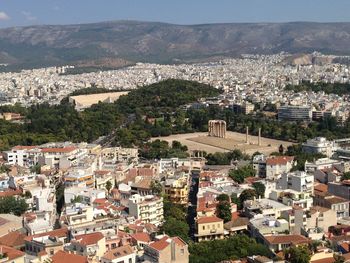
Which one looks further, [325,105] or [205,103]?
[205,103]

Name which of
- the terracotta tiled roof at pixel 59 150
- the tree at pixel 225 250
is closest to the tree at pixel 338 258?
the tree at pixel 225 250

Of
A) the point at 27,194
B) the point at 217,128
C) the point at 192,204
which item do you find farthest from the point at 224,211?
the point at 217,128

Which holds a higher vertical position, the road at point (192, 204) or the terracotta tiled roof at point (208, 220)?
the terracotta tiled roof at point (208, 220)

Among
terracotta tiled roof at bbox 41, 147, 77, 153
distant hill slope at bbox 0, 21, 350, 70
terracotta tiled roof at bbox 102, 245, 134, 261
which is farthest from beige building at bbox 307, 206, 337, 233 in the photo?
distant hill slope at bbox 0, 21, 350, 70

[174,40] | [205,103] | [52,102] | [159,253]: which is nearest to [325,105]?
[205,103]

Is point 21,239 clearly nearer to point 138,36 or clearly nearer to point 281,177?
point 281,177

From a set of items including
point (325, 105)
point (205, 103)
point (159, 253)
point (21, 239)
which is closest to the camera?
point (159, 253)

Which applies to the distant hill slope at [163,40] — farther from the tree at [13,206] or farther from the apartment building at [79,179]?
the tree at [13,206]
